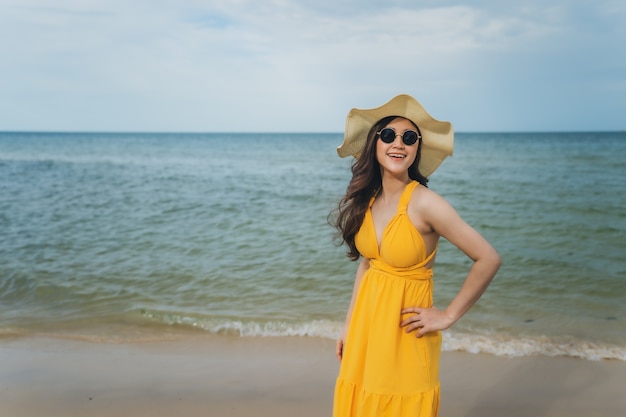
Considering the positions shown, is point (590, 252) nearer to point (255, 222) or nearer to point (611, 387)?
point (611, 387)

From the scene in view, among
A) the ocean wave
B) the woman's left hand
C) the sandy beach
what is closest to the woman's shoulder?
the woman's left hand

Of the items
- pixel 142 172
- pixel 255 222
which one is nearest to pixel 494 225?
pixel 255 222

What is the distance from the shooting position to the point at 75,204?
1639 centimetres

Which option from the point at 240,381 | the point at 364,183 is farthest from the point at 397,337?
the point at 240,381

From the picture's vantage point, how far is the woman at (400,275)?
241 cm

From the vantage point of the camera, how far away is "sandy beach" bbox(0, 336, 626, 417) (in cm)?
439

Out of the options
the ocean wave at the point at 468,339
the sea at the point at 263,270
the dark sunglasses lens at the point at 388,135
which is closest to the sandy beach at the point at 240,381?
the ocean wave at the point at 468,339

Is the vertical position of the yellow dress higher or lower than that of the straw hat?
lower

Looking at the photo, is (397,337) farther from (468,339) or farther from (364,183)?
(468,339)

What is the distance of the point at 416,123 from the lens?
262 cm

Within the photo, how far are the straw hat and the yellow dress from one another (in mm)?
322

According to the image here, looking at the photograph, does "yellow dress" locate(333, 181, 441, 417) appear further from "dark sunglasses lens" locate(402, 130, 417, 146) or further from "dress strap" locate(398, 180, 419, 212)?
"dark sunglasses lens" locate(402, 130, 417, 146)

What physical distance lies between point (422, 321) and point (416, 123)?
2.98 feet

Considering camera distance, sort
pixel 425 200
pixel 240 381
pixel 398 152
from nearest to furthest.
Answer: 1. pixel 425 200
2. pixel 398 152
3. pixel 240 381
